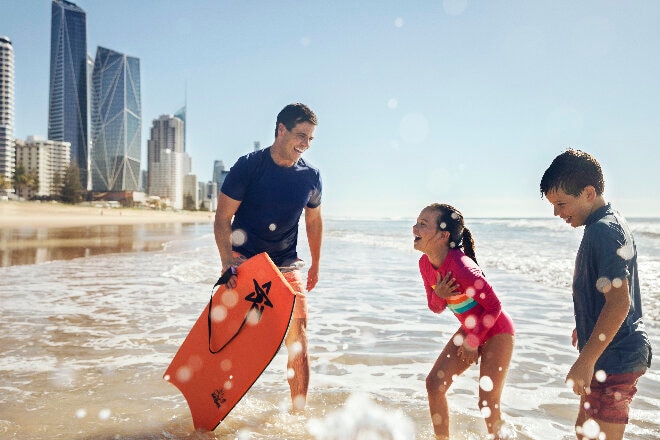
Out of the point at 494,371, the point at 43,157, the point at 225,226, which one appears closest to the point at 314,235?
the point at 225,226

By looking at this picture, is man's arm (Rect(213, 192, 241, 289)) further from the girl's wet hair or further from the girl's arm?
the girl's arm

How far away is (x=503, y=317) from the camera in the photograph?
2.93 meters

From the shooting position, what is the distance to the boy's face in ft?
7.50

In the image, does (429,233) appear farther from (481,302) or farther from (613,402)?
(613,402)

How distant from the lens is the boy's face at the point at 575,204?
2285mm

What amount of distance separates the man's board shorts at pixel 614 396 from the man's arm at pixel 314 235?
2.44 metres

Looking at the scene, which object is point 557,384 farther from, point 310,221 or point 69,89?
point 69,89

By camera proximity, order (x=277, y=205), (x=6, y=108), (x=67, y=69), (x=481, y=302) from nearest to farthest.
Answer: (x=481, y=302), (x=277, y=205), (x=6, y=108), (x=67, y=69)

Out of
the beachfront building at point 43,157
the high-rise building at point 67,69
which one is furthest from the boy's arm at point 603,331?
the high-rise building at point 67,69

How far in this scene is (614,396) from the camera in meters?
2.25

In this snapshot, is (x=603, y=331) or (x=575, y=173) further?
(x=575, y=173)

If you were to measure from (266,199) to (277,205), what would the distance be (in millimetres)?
95

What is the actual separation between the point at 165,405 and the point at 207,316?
84cm

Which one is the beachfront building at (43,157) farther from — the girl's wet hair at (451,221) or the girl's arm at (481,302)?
the girl's arm at (481,302)
